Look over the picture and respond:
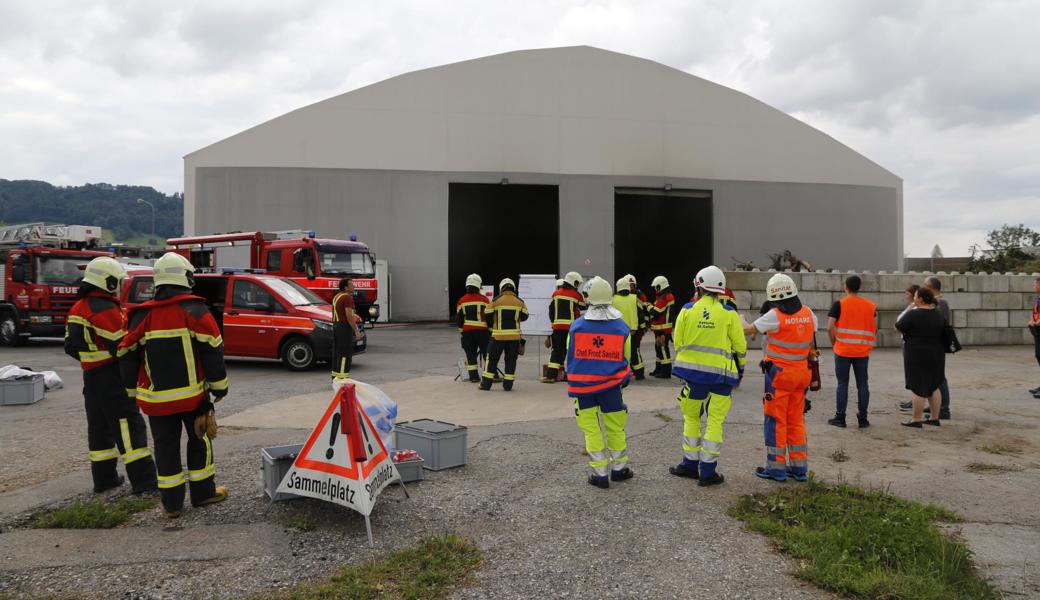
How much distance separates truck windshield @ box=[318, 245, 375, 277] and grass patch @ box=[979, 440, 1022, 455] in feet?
46.6

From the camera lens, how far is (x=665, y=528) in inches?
186

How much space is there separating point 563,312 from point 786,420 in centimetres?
521

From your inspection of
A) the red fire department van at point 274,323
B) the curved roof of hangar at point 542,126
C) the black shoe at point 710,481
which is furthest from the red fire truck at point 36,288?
the black shoe at point 710,481

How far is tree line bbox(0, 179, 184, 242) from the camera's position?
106000 mm

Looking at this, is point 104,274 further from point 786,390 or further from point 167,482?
point 786,390

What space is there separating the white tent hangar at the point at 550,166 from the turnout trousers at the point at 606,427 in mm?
20371

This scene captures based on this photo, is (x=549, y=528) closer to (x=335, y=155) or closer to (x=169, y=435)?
(x=169, y=435)

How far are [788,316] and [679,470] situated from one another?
161cm

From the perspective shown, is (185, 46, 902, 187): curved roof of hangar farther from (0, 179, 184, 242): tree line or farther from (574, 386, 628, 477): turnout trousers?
(0, 179, 184, 242): tree line

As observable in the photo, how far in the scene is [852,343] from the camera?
26.7 ft

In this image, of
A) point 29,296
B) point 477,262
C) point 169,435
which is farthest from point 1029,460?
point 477,262

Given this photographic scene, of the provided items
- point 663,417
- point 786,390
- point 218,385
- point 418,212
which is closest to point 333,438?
point 218,385

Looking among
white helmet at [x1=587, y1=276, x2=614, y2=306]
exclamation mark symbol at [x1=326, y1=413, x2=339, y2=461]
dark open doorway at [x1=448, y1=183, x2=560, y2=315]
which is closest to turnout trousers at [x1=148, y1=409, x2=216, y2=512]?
exclamation mark symbol at [x1=326, y1=413, x2=339, y2=461]

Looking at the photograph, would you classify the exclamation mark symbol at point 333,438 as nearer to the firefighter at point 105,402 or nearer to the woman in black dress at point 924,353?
the firefighter at point 105,402
